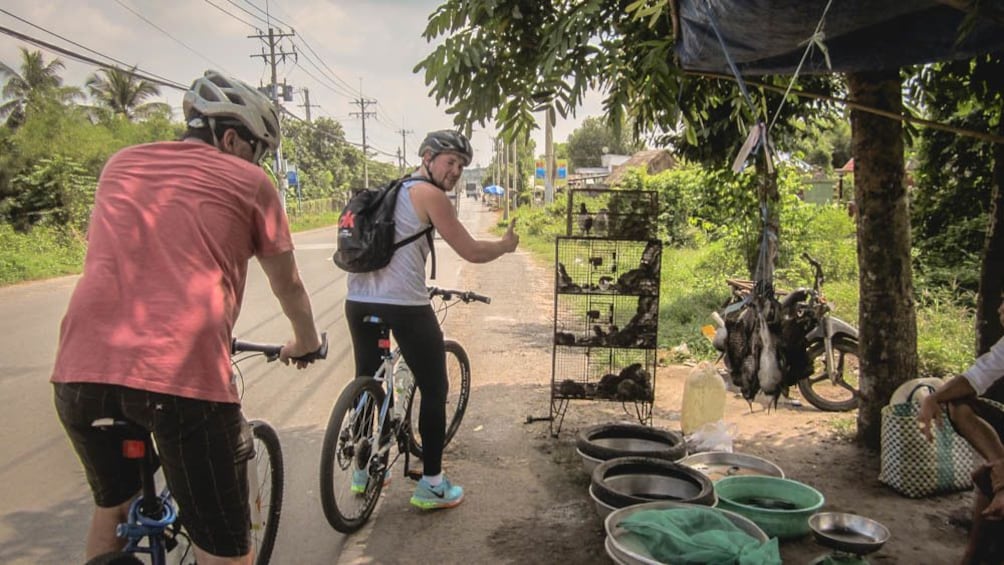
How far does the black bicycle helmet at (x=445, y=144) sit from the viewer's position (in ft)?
11.8

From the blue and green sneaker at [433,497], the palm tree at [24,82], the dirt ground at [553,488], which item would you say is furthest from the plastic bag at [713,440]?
the palm tree at [24,82]

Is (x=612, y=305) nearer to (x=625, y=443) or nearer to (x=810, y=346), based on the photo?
(x=625, y=443)

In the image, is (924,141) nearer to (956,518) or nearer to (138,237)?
(956,518)

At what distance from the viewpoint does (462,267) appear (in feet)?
54.0

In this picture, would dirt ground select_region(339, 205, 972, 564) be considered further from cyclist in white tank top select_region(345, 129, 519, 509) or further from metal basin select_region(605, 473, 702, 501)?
cyclist in white tank top select_region(345, 129, 519, 509)

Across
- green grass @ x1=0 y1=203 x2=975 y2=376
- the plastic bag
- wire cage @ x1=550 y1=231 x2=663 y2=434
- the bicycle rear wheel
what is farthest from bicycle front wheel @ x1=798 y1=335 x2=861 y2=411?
the bicycle rear wheel

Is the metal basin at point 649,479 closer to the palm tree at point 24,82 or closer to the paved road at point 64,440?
the paved road at point 64,440

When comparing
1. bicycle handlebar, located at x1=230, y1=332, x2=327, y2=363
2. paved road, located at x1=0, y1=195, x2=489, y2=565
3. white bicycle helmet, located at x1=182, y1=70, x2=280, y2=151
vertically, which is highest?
white bicycle helmet, located at x1=182, y1=70, x2=280, y2=151

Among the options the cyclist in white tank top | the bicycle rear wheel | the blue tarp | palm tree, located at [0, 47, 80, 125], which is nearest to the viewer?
the blue tarp

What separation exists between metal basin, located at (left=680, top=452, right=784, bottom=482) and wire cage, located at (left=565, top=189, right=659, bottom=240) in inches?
60.5

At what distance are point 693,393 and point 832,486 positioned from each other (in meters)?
1.06

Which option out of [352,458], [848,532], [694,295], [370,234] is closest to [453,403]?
[352,458]

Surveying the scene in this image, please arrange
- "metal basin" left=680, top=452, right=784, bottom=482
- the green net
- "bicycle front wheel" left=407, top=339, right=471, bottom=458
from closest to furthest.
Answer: the green net < "metal basin" left=680, top=452, right=784, bottom=482 < "bicycle front wheel" left=407, top=339, right=471, bottom=458

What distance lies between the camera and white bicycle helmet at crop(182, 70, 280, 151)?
2043 millimetres
